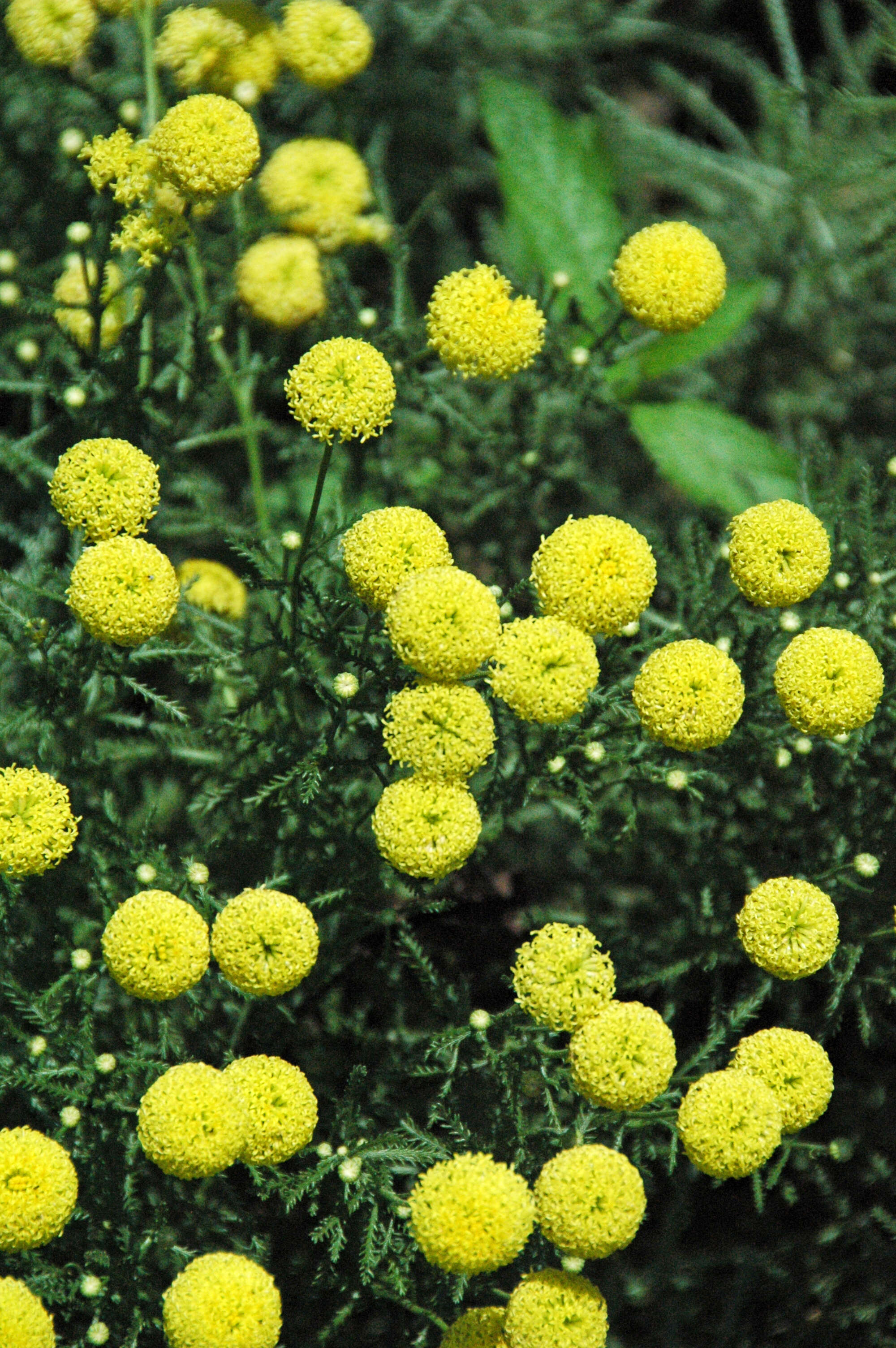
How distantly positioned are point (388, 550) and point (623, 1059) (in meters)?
1.33

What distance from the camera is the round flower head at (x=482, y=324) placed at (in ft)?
10.7

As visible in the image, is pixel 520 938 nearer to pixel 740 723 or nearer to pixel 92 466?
pixel 740 723

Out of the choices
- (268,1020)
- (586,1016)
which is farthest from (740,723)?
(268,1020)

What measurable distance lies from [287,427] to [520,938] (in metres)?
2.22

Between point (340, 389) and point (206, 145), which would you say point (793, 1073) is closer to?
point (340, 389)

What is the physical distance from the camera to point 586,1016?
9.71 feet

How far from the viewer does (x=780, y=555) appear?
→ 3.09m

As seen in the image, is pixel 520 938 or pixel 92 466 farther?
pixel 520 938

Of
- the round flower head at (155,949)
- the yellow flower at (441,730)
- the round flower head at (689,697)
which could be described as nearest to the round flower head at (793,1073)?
the round flower head at (689,697)

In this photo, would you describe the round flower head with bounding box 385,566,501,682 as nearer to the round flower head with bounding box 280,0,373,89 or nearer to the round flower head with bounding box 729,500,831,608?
the round flower head with bounding box 729,500,831,608

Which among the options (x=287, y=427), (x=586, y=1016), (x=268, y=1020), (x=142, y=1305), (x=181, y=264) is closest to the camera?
(x=586, y=1016)

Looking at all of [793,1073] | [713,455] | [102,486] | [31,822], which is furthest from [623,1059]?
[713,455]

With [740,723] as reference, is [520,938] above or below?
below

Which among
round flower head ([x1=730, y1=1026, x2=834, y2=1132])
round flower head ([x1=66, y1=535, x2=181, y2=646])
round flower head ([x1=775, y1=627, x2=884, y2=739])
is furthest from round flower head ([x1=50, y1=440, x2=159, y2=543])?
round flower head ([x1=730, y1=1026, x2=834, y2=1132])
